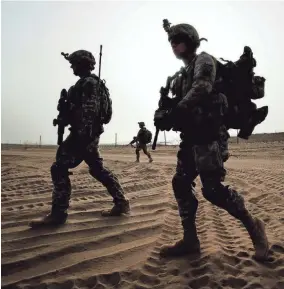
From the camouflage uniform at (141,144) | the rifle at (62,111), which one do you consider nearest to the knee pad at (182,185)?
the rifle at (62,111)

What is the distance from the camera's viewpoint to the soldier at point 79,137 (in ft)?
11.7

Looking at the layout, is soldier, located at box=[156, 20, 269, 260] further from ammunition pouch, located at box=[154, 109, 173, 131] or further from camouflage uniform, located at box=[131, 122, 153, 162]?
camouflage uniform, located at box=[131, 122, 153, 162]

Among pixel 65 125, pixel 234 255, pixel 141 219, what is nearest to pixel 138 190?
pixel 141 219

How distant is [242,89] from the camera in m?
2.61

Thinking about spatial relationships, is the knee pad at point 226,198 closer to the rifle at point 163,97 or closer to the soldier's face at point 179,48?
the rifle at point 163,97

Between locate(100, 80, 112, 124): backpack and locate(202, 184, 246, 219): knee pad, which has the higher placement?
locate(100, 80, 112, 124): backpack

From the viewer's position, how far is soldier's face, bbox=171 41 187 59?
2.71m

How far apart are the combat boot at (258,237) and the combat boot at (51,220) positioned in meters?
2.03

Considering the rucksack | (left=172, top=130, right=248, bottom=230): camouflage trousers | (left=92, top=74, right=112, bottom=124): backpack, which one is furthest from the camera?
the rucksack

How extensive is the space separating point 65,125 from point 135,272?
2.04 metres

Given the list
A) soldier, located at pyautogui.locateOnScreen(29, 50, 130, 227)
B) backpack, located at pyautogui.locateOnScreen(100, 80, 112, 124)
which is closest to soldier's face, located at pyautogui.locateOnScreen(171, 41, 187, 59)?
soldier, located at pyautogui.locateOnScreen(29, 50, 130, 227)

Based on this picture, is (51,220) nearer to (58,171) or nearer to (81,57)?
(58,171)

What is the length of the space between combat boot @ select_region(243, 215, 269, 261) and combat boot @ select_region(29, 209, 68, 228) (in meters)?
2.03

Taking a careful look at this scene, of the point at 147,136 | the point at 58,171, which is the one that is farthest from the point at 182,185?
the point at 147,136
